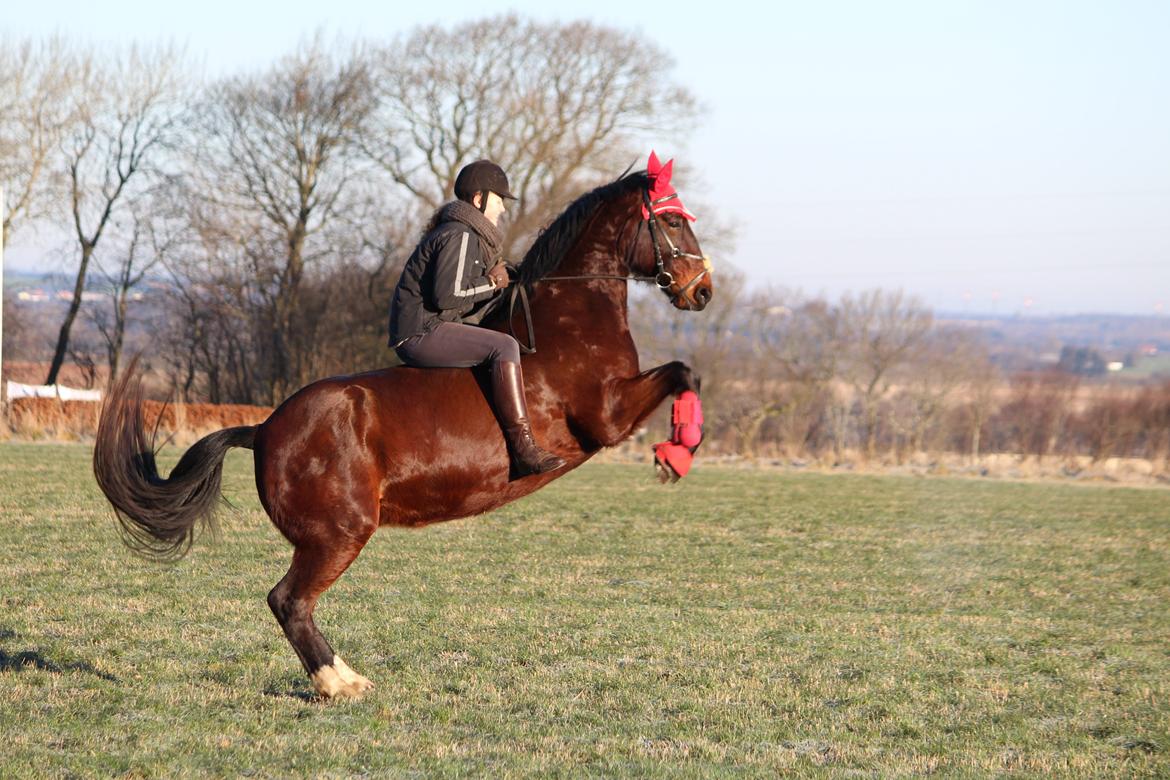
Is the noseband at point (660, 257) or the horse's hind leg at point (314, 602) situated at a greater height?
the noseband at point (660, 257)

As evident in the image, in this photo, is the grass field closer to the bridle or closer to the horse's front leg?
the horse's front leg

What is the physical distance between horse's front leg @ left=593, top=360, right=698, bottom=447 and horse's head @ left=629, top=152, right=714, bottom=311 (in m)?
0.41

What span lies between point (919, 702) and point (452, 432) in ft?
9.74

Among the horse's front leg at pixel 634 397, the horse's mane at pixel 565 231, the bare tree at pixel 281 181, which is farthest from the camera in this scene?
the bare tree at pixel 281 181

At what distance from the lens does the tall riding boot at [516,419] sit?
6.52 meters

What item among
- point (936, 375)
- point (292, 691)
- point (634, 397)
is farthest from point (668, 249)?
point (936, 375)

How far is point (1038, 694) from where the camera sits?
723 cm

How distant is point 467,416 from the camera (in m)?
6.62

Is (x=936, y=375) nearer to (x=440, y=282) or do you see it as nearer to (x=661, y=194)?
(x=661, y=194)

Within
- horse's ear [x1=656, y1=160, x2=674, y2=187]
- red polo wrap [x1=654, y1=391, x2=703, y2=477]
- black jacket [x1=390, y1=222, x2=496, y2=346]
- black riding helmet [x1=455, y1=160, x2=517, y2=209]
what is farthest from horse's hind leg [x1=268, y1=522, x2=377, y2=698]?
horse's ear [x1=656, y1=160, x2=674, y2=187]

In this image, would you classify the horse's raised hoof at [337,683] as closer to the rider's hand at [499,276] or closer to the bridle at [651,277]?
the bridle at [651,277]

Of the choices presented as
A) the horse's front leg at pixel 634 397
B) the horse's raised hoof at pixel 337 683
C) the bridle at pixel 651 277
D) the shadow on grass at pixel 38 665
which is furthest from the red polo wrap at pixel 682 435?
the shadow on grass at pixel 38 665

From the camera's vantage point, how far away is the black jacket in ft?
21.7

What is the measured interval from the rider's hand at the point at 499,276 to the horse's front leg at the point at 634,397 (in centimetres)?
82
